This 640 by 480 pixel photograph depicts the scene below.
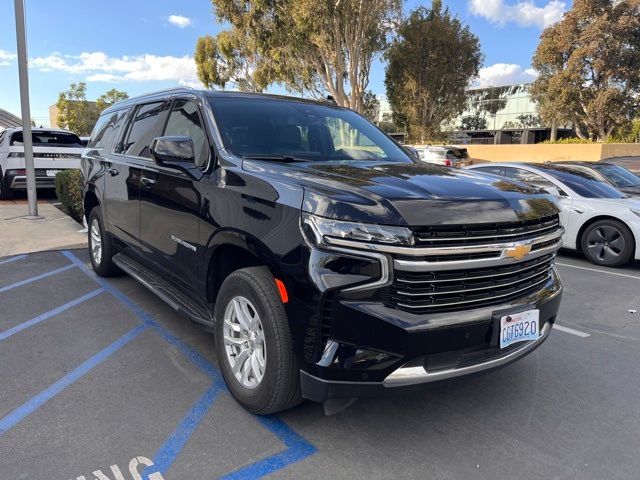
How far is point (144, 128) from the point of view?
15.6 ft

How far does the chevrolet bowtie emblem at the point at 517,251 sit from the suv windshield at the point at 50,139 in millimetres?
12226

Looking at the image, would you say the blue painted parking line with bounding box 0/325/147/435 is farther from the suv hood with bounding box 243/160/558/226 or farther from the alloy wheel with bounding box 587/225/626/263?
the alloy wheel with bounding box 587/225/626/263

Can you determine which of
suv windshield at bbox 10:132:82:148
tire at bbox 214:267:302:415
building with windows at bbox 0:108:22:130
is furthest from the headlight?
building with windows at bbox 0:108:22:130

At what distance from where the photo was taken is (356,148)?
4.19 meters

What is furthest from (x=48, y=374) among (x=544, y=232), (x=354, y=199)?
(x=544, y=232)

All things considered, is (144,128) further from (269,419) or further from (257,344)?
(269,419)

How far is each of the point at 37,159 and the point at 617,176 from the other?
12305 millimetres

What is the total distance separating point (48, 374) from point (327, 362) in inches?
90.8

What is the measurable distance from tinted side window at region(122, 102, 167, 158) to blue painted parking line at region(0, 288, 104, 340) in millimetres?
1607

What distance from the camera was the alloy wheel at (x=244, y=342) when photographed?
293cm

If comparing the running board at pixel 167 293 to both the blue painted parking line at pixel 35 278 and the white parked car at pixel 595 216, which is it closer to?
the blue painted parking line at pixel 35 278

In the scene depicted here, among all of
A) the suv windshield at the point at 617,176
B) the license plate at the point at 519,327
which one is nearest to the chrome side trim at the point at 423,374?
the license plate at the point at 519,327

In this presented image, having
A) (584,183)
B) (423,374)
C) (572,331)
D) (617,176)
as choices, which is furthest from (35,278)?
(617,176)

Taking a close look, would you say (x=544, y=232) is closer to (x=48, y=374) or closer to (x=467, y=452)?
(x=467, y=452)
